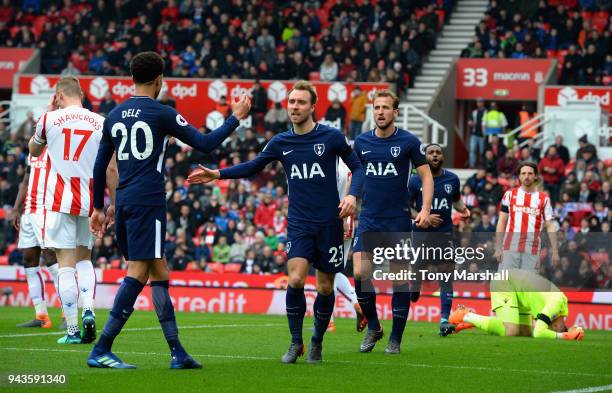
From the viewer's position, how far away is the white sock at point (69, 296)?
1170cm

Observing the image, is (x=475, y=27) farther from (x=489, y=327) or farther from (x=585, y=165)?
(x=489, y=327)

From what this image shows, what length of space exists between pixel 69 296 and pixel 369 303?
2.94 metres

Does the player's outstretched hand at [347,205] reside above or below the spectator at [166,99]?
below

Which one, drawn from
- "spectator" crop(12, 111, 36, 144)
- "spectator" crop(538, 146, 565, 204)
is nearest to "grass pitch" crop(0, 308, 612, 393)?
"spectator" crop(538, 146, 565, 204)

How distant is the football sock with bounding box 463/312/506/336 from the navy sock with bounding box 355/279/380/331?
338 cm

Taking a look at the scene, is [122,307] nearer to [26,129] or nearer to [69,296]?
[69,296]

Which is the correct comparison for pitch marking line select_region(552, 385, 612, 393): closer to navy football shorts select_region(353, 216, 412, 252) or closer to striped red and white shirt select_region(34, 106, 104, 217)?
navy football shorts select_region(353, 216, 412, 252)

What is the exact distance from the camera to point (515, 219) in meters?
15.8

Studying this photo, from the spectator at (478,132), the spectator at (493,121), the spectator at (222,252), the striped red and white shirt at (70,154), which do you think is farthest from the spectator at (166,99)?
the striped red and white shirt at (70,154)

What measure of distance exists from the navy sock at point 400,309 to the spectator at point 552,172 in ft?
43.8

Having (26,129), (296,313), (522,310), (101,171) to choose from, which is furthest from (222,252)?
(101,171)

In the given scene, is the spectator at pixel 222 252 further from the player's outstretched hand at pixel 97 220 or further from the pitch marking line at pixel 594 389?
the pitch marking line at pixel 594 389

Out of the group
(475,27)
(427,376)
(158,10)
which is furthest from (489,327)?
(158,10)

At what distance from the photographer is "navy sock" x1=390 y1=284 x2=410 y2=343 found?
1155 centimetres
